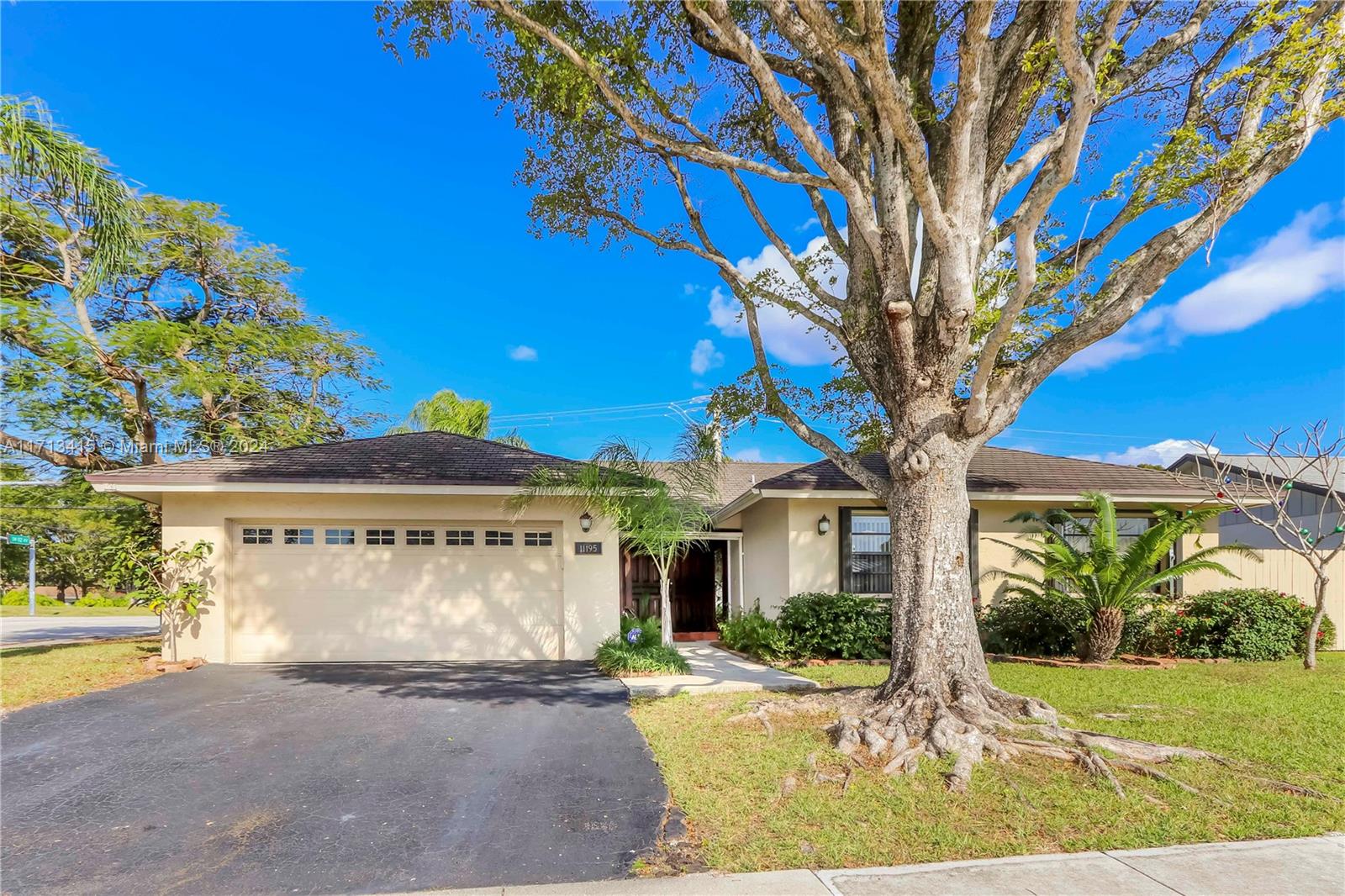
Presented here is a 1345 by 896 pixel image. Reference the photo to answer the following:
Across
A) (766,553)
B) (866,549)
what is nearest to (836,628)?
(866,549)

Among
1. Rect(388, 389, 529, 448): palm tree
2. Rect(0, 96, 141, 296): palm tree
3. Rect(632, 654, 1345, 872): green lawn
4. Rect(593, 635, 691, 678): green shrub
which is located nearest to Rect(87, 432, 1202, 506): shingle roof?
Rect(593, 635, 691, 678): green shrub

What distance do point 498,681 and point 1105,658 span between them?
349 inches

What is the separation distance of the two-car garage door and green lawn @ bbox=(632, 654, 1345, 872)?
4531 millimetres

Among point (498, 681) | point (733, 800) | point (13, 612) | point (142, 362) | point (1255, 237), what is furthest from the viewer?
point (13, 612)

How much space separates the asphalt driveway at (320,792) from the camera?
3.69m

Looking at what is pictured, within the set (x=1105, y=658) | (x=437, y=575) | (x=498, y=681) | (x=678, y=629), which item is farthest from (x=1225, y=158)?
(x=678, y=629)

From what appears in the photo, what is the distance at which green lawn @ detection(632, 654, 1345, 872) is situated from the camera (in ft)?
12.9

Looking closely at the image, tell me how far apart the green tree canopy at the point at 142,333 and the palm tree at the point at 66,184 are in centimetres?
3

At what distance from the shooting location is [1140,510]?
12547mm

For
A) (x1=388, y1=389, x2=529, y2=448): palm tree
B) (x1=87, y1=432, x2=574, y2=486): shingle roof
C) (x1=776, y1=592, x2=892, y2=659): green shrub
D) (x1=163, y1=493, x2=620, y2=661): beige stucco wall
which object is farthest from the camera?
(x1=388, y1=389, x2=529, y2=448): palm tree

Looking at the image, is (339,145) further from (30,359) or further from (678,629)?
(678,629)

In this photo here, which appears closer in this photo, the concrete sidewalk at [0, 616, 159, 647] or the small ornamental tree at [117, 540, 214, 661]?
the small ornamental tree at [117, 540, 214, 661]

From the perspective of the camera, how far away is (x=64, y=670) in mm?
9906

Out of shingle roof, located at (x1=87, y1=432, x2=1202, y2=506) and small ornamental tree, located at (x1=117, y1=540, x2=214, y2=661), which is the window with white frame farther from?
small ornamental tree, located at (x1=117, y1=540, x2=214, y2=661)
